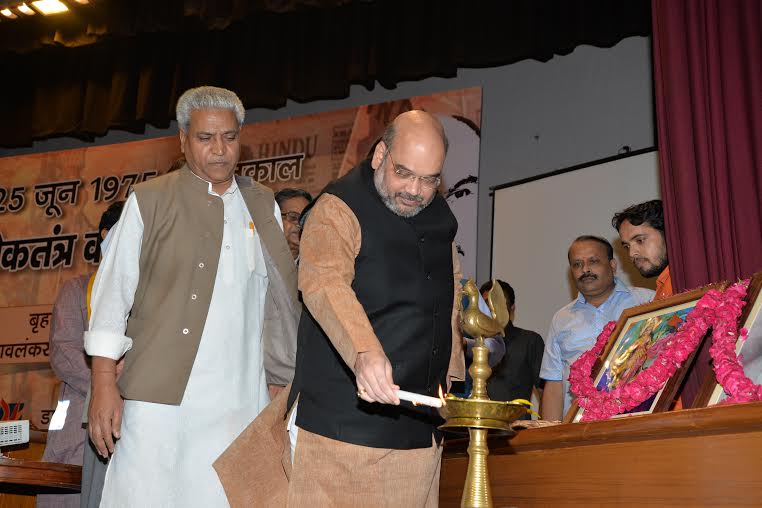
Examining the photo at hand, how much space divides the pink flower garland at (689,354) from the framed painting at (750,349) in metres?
0.02

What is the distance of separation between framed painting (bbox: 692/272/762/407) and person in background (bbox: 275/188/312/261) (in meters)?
2.48

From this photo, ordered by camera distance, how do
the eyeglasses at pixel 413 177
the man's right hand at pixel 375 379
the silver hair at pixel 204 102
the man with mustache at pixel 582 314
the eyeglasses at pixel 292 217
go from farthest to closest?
the eyeglasses at pixel 292 217
the man with mustache at pixel 582 314
the silver hair at pixel 204 102
the eyeglasses at pixel 413 177
the man's right hand at pixel 375 379

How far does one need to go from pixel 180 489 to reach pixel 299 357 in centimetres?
58

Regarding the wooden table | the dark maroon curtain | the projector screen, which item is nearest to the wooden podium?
the dark maroon curtain

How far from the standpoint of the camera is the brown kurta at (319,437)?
1.99m

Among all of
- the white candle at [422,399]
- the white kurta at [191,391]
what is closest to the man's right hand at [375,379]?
the white candle at [422,399]

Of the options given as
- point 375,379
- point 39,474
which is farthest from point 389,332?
point 39,474

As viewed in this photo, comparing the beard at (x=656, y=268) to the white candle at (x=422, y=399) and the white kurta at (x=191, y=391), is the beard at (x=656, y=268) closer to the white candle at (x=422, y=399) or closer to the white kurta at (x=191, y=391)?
the white kurta at (x=191, y=391)

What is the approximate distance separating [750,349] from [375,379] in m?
0.93

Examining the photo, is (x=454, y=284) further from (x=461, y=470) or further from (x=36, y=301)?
(x=36, y=301)

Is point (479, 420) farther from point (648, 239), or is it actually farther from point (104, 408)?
point (648, 239)

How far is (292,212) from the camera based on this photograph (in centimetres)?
449

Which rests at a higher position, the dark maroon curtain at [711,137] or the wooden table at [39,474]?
the dark maroon curtain at [711,137]

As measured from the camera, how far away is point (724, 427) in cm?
169
